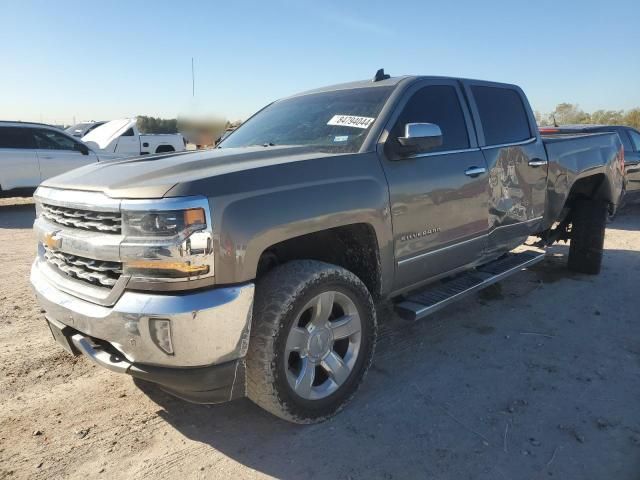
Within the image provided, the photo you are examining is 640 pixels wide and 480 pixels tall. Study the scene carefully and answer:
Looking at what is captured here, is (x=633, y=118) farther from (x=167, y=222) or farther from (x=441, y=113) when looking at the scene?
(x=167, y=222)

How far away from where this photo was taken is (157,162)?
9.68ft

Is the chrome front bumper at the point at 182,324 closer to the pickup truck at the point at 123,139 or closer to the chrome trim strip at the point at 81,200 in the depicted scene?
the chrome trim strip at the point at 81,200

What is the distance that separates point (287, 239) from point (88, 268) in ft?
3.41

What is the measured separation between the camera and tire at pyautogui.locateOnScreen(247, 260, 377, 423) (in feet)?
8.33

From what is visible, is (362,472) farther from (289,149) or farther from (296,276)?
(289,149)

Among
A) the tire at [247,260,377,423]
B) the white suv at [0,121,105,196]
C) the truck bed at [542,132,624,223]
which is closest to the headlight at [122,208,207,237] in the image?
the tire at [247,260,377,423]

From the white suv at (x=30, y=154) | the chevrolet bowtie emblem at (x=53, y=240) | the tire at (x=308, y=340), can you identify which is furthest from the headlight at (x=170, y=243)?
the white suv at (x=30, y=154)

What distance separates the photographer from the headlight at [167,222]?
88.8 inches

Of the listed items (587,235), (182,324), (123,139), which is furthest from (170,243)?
(123,139)

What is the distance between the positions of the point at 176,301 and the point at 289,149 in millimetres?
1408

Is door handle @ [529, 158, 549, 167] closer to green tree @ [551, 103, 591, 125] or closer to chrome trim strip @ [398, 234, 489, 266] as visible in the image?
chrome trim strip @ [398, 234, 489, 266]

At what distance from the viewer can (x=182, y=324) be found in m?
2.22

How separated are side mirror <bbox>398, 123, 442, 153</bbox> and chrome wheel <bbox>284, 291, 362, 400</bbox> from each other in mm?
1042

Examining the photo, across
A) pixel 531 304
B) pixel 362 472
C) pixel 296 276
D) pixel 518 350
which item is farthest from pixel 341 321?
pixel 531 304
